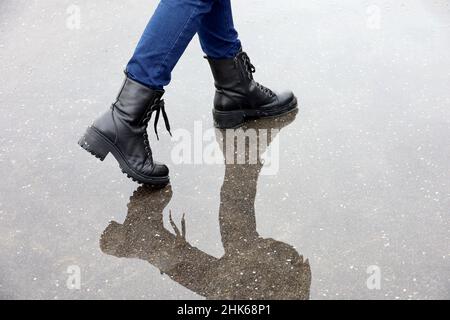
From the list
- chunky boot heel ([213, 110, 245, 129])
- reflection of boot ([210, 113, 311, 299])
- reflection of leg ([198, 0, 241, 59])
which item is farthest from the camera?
chunky boot heel ([213, 110, 245, 129])

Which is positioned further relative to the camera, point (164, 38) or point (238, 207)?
point (238, 207)

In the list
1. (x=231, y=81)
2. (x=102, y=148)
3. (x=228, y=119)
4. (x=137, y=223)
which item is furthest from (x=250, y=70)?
(x=137, y=223)

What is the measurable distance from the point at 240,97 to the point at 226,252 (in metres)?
0.91

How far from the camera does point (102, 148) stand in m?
2.67

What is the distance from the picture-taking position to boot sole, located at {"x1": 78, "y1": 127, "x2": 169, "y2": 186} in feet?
8.71

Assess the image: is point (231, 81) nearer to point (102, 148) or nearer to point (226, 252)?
point (102, 148)

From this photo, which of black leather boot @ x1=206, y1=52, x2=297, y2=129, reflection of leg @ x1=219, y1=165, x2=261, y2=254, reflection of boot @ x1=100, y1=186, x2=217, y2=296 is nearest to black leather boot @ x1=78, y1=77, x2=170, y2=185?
reflection of boot @ x1=100, y1=186, x2=217, y2=296

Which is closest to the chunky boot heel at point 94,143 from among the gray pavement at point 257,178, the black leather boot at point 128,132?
the black leather boot at point 128,132

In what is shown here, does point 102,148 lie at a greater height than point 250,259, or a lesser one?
greater

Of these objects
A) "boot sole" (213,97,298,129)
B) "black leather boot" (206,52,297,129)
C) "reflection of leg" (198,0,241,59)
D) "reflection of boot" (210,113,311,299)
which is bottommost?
"reflection of boot" (210,113,311,299)

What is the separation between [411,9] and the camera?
4133mm

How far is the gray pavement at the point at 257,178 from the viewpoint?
237cm

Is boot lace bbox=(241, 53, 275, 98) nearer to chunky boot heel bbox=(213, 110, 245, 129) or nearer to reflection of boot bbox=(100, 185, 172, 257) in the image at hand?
chunky boot heel bbox=(213, 110, 245, 129)
